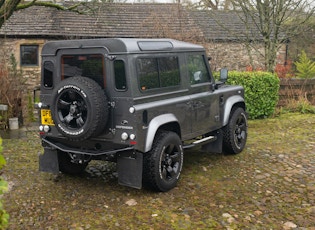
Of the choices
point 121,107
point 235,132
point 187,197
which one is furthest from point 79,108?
point 235,132

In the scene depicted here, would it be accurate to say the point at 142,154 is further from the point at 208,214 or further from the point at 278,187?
the point at 278,187

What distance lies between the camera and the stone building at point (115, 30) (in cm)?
1619

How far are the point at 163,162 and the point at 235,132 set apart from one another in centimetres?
233

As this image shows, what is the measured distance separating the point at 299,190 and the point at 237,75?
5819mm

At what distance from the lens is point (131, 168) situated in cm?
470

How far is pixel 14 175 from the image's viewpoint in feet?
19.2

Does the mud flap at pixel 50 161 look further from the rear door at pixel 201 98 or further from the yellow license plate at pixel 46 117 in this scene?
the rear door at pixel 201 98

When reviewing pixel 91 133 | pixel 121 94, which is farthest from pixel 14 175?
pixel 121 94

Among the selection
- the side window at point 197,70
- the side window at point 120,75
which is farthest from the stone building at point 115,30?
the side window at point 120,75

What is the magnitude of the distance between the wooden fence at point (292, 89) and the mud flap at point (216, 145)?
19.9 feet

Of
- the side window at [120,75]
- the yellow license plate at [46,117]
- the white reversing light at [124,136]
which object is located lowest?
the white reversing light at [124,136]

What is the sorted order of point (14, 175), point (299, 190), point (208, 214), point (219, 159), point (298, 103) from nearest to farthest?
1. point (208, 214)
2. point (299, 190)
3. point (14, 175)
4. point (219, 159)
5. point (298, 103)

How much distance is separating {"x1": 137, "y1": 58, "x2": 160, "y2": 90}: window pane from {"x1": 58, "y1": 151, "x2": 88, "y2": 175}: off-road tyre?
64.4 inches

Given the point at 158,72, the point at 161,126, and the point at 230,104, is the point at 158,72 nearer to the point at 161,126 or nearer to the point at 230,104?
the point at 161,126
